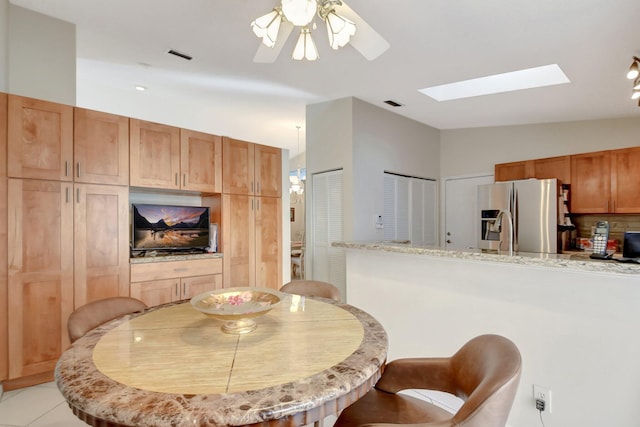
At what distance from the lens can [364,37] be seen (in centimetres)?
173

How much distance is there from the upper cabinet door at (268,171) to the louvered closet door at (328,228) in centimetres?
54

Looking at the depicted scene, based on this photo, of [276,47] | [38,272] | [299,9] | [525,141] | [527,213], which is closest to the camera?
[299,9]

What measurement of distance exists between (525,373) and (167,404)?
6.20ft

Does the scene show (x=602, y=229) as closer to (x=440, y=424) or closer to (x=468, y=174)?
(x=440, y=424)

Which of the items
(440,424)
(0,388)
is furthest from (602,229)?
(0,388)

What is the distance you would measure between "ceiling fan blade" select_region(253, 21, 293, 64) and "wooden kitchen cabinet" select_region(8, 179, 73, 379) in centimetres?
189

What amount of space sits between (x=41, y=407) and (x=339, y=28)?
305 cm

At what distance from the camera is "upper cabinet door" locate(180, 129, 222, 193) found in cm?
331

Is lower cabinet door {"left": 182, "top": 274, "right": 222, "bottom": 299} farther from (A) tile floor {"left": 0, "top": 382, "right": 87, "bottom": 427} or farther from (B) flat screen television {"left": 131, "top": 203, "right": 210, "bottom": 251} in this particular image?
(A) tile floor {"left": 0, "top": 382, "right": 87, "bottom": 427}

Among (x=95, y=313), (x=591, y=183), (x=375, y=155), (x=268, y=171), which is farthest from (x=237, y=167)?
(x=591, y=183)

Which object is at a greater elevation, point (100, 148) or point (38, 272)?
point (100, 148)

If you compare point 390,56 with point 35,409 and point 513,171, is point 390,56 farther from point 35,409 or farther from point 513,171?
point 35,409

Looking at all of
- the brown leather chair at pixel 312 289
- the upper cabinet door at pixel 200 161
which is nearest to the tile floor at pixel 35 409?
the brown leather chair at pixel 312 289

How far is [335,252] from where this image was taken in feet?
13.4
